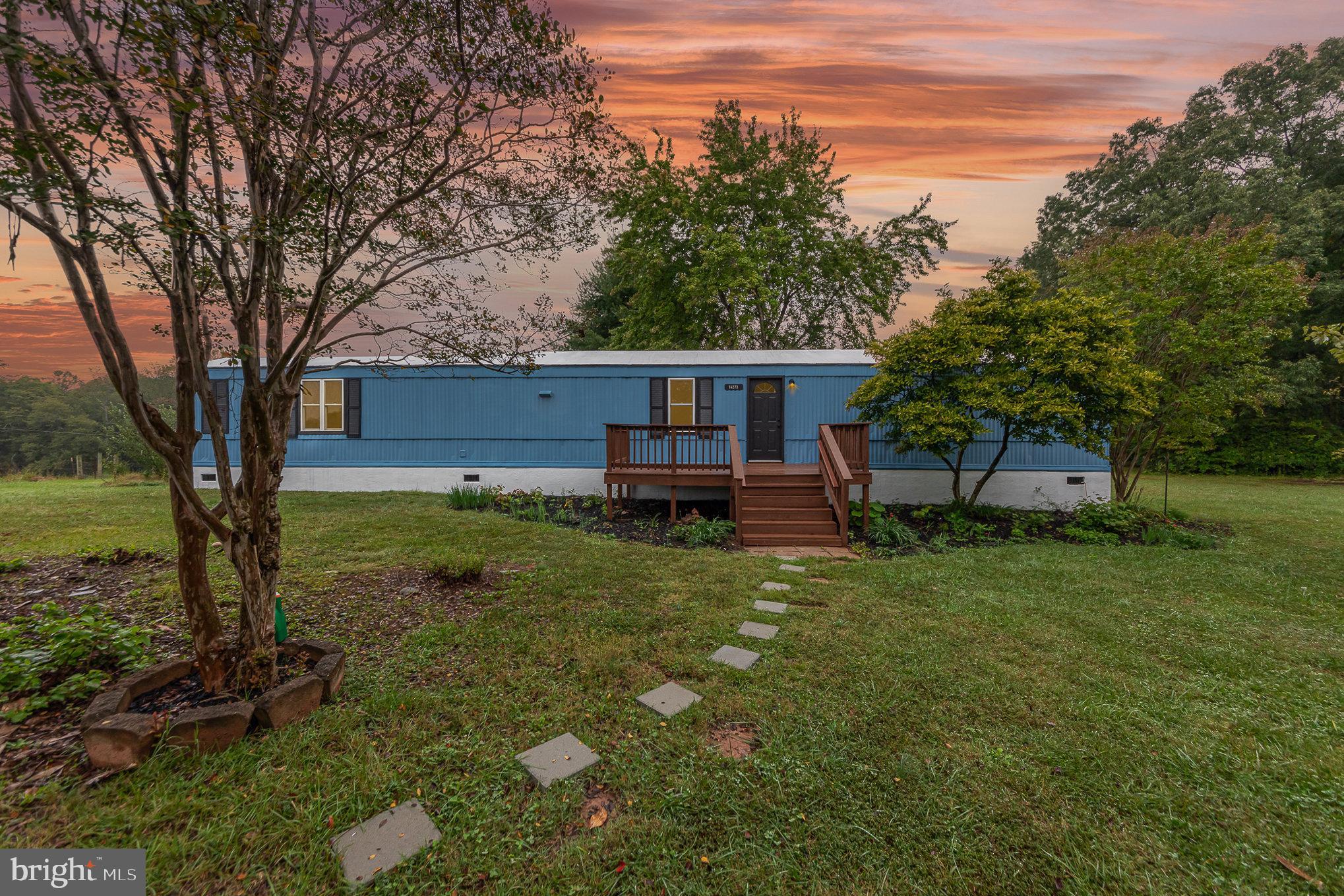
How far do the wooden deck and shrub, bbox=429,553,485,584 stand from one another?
330 centimetres

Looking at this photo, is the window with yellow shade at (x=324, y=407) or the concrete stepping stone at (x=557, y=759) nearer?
the concrete stepping stone at (x=557, y=759)

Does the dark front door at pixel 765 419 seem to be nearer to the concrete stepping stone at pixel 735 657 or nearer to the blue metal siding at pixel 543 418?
the blue metal siding at pixel 543 418

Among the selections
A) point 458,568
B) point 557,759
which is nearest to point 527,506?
point 458,568

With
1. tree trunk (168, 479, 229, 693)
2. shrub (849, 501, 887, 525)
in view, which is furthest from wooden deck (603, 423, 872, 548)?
tree trunk (168, 479, 229, 693)

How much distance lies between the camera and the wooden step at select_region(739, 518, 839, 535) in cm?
656

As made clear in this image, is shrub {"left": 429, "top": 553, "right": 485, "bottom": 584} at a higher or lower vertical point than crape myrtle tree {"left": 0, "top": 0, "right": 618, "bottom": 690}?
lower

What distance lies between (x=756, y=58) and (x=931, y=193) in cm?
1324

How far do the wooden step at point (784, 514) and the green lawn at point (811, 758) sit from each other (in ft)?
7.98

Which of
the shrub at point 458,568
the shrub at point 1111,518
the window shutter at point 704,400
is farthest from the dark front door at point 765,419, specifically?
the shrub at point 458,568

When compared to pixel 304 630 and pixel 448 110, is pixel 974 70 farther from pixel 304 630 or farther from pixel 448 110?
pixel 304 630

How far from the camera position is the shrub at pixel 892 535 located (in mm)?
6473

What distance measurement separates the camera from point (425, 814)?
176 centimetres

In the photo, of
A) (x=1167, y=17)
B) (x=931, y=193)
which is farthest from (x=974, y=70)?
(x=931, y=193)

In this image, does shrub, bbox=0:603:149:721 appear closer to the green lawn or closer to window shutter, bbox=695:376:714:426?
the green lawn
